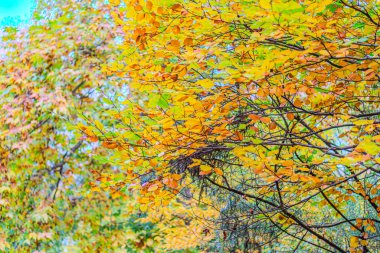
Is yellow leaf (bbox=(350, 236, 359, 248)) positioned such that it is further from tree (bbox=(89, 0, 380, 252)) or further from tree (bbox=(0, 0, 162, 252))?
tree (bbox=(0, 0, 162, 252))

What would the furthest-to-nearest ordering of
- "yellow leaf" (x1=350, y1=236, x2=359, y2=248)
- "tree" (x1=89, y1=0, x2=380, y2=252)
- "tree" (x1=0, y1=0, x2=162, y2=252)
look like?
"tree" (x1=0, y1=0, x2=162, y2=252)
"yellow leaf" (x1=350, y1=236, x2=359, y2=248)
"tree" (x1=89, y1=0, x2=380, y2=252)

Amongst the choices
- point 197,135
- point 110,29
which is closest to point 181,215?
point 110,29

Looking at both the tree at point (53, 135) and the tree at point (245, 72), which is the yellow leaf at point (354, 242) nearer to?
the tree at point (245, 72)

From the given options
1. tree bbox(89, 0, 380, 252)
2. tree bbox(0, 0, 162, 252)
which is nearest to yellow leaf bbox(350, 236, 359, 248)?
tree bbox(89, 0, 380, 252)

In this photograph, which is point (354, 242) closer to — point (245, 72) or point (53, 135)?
point (245, 72)

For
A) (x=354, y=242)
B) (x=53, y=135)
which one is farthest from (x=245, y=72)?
(x=53, y=135)

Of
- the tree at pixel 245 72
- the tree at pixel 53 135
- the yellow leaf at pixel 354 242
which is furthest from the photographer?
the tree at pixel 53 135

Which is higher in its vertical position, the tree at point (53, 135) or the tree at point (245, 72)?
the tree at point (53, 135)

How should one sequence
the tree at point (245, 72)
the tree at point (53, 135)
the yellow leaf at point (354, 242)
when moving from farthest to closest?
1. the tree at point (53, 135)
2. the yellow leaf at point (354, 242)
3. the tree at point (245, 72)

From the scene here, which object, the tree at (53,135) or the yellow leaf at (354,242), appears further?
the tree at (53,135)

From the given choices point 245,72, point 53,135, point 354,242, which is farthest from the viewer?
point 53,135

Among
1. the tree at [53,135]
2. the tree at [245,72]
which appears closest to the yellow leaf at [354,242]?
the tree at [245,72]

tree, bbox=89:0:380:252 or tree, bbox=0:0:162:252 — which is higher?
tree, bbox=0:0:162:252

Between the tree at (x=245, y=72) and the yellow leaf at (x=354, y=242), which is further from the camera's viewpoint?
the yellow leaf at (x=354, y=242)
